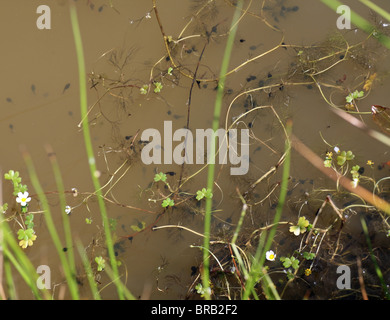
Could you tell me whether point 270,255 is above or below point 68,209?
below

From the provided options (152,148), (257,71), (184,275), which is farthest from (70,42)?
(184,275)

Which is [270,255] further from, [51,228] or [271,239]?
[51,228]

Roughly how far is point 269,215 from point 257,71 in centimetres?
71

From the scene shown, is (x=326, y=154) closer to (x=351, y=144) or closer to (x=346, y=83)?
(x=351, y=144)

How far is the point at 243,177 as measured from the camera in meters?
2.25

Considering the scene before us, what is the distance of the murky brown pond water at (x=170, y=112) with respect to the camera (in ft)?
7.32

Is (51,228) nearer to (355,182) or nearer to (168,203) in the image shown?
(168,203)

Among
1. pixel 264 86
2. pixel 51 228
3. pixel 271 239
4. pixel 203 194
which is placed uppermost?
pixel 264 86

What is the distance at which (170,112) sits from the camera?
2279 millimetres

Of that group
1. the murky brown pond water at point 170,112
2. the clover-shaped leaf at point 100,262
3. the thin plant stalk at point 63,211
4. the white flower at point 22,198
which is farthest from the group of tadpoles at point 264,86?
the white flower at point 22,198

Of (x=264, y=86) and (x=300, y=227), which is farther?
(x=264, y=86)

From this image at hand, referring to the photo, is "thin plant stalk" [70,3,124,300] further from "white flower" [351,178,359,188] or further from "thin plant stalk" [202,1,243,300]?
"white flower" [351,178,359,188]

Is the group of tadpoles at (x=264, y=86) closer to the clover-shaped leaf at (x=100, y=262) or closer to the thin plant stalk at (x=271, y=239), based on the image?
the thin plant stalk at (x=271, y=239)

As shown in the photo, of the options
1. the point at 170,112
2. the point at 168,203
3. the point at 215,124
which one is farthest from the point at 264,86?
the point at 168,203
